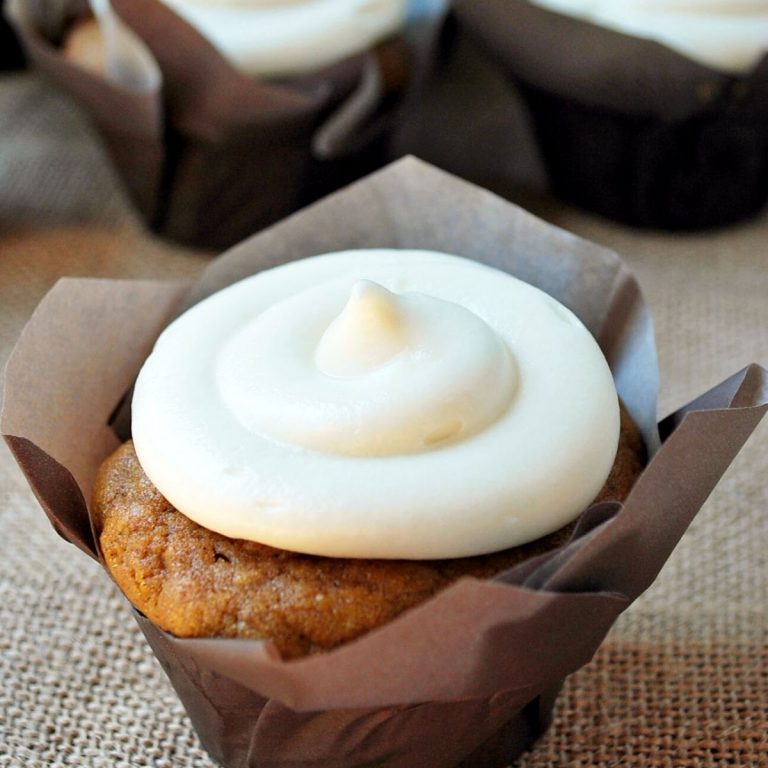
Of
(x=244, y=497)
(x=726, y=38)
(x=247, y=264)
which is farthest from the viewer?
(x=726, y=38)

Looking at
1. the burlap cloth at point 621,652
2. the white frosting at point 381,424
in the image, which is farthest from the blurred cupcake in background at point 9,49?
the white frosting at point 381,424

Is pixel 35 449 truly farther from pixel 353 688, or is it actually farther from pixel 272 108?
pixel 272 108

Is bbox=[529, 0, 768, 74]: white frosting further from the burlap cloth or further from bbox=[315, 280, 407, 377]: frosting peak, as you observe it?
bbox=[315, 280, 407, 377]: frosting peak

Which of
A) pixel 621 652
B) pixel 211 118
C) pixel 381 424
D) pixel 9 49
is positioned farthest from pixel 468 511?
pixel 9 49

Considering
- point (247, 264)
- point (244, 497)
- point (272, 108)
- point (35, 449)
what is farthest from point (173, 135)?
point (244, 497)

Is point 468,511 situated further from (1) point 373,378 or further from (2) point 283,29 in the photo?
(2) point 283,29

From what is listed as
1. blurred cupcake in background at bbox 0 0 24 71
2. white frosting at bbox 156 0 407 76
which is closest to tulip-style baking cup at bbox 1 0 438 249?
white frosting at bbox 156 0 407 76
